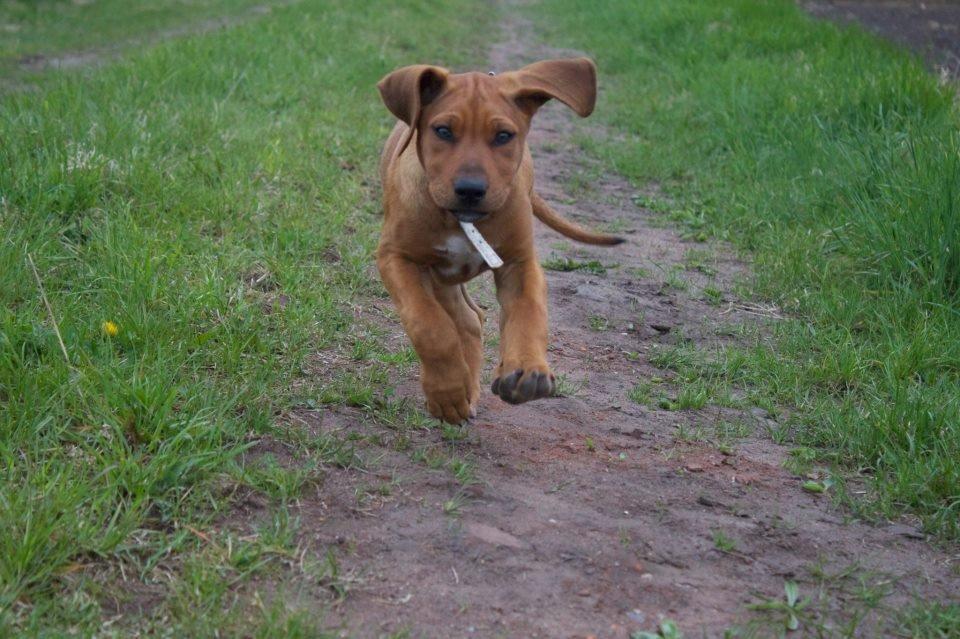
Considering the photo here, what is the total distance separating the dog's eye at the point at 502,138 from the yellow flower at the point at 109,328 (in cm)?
139

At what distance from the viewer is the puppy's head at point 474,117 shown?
3.28 metres

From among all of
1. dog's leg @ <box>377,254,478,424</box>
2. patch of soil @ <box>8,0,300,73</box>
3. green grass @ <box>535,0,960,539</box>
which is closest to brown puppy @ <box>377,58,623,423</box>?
dog's leg @ <box>377,254,478,424</box>

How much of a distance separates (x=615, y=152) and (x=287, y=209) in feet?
10.6

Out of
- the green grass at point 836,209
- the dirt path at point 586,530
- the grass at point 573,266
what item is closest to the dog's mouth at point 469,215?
the dirt path at point 586,530

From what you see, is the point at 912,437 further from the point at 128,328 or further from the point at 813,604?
the point at 128,328

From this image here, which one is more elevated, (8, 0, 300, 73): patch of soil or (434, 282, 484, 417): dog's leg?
(434, 282, 484, 417): dog's leg

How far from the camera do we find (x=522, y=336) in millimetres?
3320

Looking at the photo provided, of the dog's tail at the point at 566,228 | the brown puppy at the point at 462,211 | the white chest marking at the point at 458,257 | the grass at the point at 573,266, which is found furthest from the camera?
the grass at the point at 573,266

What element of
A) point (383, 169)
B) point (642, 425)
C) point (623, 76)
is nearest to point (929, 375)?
point (642, 425)

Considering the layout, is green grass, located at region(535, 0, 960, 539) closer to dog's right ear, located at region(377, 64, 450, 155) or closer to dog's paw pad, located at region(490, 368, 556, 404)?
dog's paw pad, located at region(490, 368, 556, 404)

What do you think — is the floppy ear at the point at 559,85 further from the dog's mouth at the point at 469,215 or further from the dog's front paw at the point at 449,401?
the dog's front paw at the point at 449,401

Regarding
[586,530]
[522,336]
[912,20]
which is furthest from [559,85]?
[912,20]

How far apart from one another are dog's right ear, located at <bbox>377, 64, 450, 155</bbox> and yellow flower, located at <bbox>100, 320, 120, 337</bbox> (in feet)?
3.76

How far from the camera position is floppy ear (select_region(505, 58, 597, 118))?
3576mm
